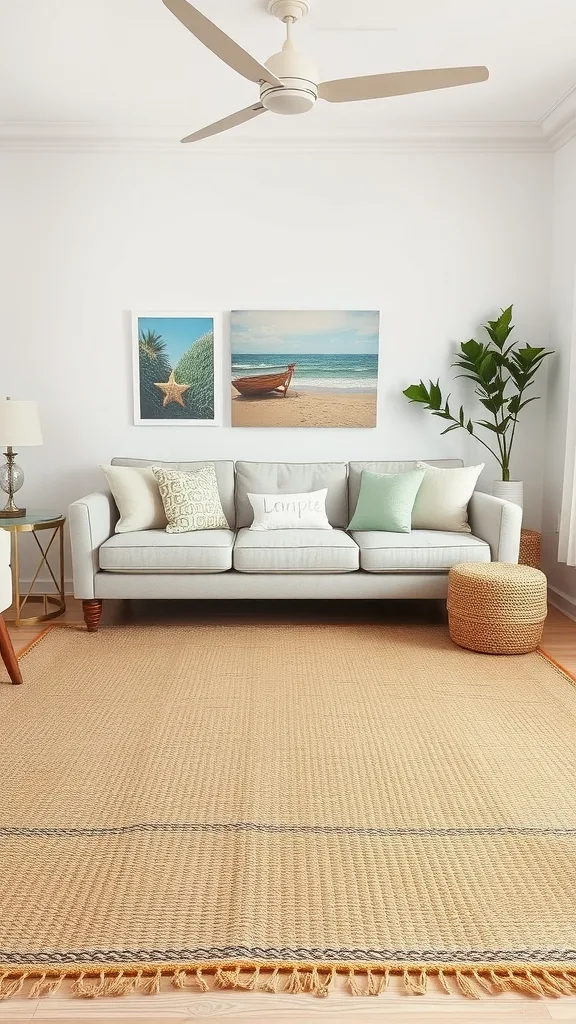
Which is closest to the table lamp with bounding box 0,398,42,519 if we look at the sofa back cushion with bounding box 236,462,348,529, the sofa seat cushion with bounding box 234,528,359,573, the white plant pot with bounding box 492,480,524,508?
the sofa back cushion with bounding box 236,462,348,529

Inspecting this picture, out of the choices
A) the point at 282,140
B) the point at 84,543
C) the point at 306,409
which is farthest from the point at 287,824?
the point at 282,140

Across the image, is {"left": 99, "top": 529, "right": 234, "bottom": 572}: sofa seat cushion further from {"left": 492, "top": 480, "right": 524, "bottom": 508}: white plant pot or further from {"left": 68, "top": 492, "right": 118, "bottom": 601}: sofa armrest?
{"left": 492, "top": 480, "right": 524, "bottom": 508}: white plant pot

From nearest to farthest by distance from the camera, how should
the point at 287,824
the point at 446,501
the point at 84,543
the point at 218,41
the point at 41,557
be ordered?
the point at 287,824, the point at 218,41, the point at 84,543, the point at 446,501, the point at 41,557

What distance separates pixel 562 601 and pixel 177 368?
2736 millimetres

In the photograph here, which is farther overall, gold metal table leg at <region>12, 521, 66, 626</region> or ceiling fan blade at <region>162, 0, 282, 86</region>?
gold metal table leg at <region>12, 521, 66, 626</region>

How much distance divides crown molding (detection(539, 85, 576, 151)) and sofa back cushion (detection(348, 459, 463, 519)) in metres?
1.96

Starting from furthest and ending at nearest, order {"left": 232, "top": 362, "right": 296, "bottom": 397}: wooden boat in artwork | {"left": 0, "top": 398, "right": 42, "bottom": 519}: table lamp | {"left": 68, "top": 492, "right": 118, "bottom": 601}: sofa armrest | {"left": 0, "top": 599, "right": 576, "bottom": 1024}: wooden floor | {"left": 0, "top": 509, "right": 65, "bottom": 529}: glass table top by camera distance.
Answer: {"left": 232, "top": 362, "right": 296, "bottom": 397}: wooden boat in artwork < {"left": 0, "top": 398, "right": 42, "bottom": 519}: table lamp < {"left": 0, "top": 509, "right": 65, "bottom": 529}: glass table top < {"left": 68, "top": 492, "right": 118, "bottom": 601}: sofa armrest < {"left": 0, "top": 599, "right": 576, "bottom": 1024}: wooden floor

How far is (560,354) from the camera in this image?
4828 mm

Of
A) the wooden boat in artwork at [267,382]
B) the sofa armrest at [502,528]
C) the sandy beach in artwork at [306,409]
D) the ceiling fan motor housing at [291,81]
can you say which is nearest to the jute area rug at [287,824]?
the sofa armrest at [502,528]

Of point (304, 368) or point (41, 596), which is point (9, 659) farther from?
A: point (304, 368)

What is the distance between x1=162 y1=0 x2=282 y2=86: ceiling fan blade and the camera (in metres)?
2.49

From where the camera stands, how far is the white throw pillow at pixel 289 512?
175 inches

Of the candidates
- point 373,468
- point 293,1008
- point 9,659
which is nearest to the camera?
point 293,1008

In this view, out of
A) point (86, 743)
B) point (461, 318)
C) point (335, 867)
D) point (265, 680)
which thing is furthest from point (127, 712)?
point (461, 318)
